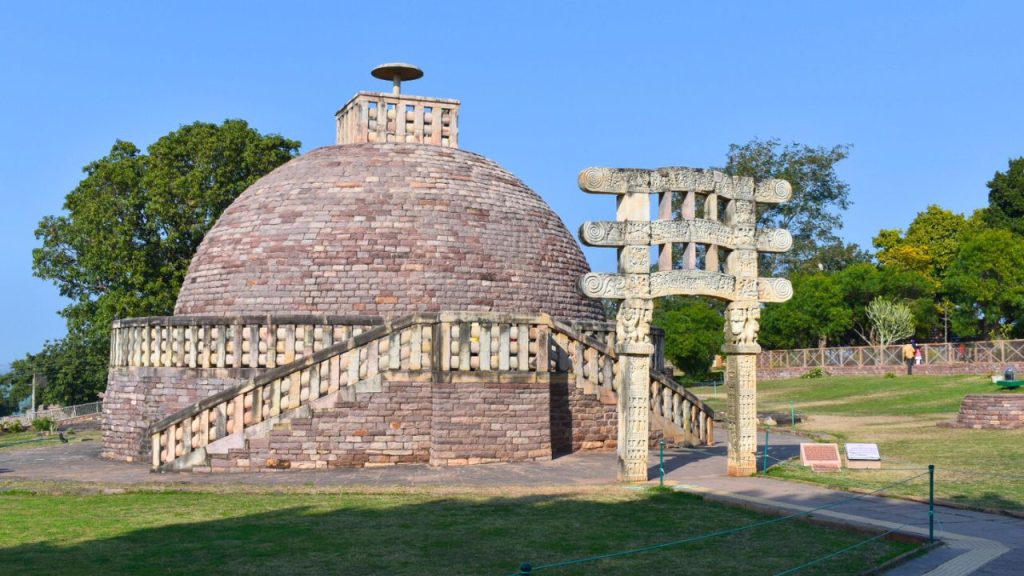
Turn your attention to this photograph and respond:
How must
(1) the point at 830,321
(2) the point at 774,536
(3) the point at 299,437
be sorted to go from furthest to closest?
(1) the point at 830,321 → (3) the point at 299,437 → (2) the point at 774,536

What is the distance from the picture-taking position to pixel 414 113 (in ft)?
78.4

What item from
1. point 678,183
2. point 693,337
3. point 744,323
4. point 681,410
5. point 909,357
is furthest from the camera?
point 693,337

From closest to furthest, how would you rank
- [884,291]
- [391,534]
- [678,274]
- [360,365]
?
[391,534] < [678,274] < [360,365] < [884,291]

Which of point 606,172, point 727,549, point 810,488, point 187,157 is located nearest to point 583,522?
point 727,549

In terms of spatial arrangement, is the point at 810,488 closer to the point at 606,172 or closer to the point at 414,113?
the point at 606,172

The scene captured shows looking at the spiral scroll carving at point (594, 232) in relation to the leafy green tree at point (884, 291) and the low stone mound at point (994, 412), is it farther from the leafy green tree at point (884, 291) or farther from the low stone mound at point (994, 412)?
the leafy green tree at point (884, 291)

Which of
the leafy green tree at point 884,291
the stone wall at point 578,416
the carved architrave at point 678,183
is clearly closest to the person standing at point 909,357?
the leafy green tree at point 884,291

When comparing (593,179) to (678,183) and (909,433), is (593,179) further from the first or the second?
(909,433)

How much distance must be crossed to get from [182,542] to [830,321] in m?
44.1

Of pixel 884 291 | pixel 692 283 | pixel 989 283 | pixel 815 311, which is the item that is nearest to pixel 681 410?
pixel 692 283

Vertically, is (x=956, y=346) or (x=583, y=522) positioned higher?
(x=956, y=346)

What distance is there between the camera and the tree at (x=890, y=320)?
47.1 m

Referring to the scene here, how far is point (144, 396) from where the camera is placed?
2003cm

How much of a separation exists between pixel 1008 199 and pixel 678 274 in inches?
1876
